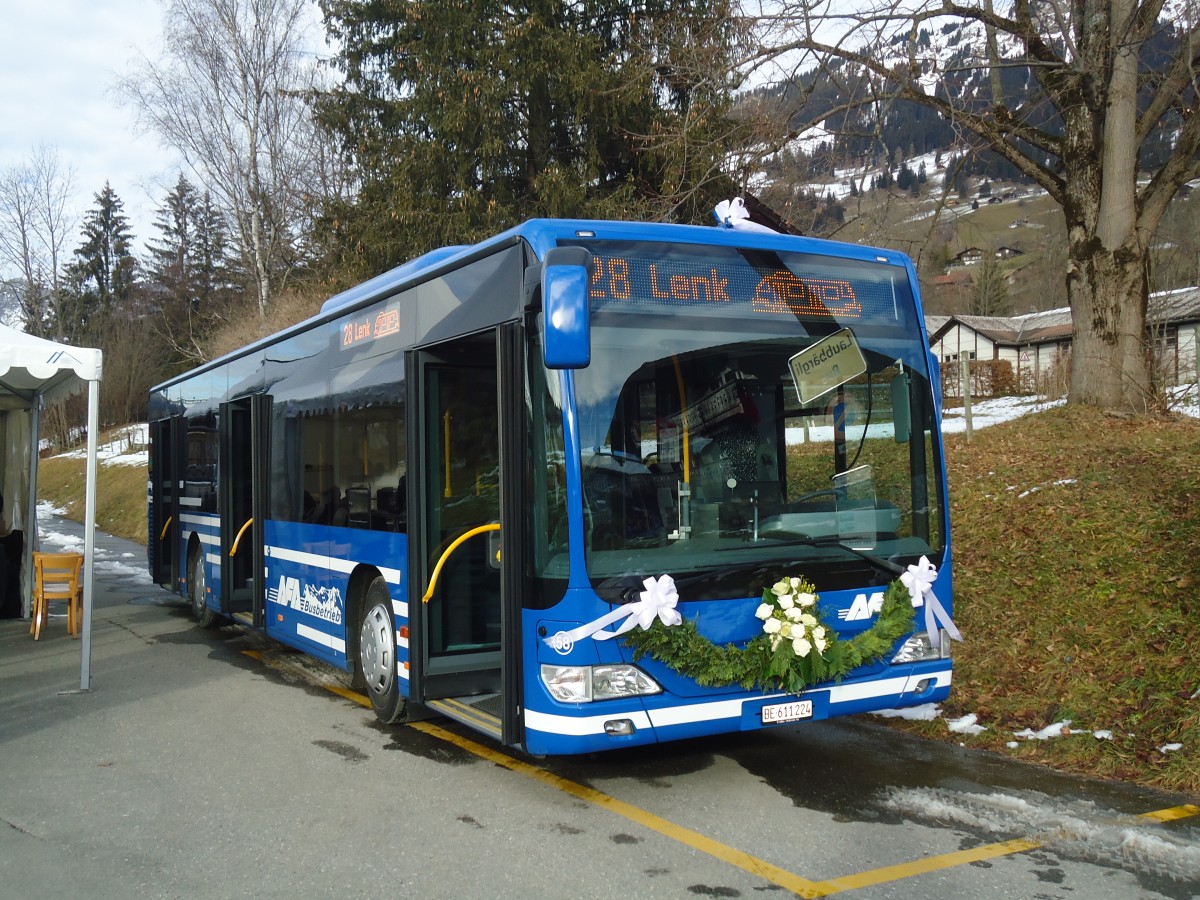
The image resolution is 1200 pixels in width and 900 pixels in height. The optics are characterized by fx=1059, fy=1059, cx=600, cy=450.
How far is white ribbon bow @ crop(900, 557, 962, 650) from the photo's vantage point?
5.77 metres

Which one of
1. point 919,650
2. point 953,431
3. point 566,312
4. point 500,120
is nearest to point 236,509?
point 566,312

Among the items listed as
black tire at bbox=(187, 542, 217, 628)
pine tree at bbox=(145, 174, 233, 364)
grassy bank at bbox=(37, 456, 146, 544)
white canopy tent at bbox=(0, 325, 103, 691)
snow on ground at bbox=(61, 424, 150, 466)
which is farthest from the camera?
pine tree at bbox=(145, 174, 233, 364)

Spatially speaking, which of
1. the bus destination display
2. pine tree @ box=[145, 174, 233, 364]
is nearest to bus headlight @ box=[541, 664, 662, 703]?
the bus destination display

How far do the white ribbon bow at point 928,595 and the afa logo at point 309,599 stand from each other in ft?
13.8

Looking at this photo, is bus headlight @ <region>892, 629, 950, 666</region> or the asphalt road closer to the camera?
the asphalt road

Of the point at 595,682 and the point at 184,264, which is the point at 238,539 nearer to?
the point at 595,682

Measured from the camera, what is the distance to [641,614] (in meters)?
5.07

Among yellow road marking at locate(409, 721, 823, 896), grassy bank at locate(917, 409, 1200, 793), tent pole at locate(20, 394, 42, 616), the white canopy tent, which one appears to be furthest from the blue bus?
tent pole at locate(20, 394, 42, 616)

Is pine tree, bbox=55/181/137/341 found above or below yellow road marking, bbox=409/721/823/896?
above

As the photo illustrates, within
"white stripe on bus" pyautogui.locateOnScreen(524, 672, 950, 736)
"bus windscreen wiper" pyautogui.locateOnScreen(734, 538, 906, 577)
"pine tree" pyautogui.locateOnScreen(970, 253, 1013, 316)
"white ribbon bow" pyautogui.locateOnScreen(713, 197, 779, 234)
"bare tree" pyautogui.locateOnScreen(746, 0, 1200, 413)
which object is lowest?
"white stripe on bus" pyautogui.locateOnScreen(524, 672, 950, 736)

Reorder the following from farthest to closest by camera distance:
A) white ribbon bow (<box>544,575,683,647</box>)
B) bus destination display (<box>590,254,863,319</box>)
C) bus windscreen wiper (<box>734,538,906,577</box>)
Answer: bus windscreen wiper (<box>734,538,906,577</box>)
bus destination display (<box>590,254,863,319</box>)
white ribbon bow (<box>544,575,683,647</box>)

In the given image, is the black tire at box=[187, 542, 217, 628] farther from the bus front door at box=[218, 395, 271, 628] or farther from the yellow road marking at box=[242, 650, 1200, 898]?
the yellow road marking at box=[242, 650, 1200, 898]

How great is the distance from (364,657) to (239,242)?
90.5ft

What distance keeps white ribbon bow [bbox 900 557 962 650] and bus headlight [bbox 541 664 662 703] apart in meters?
1.57
